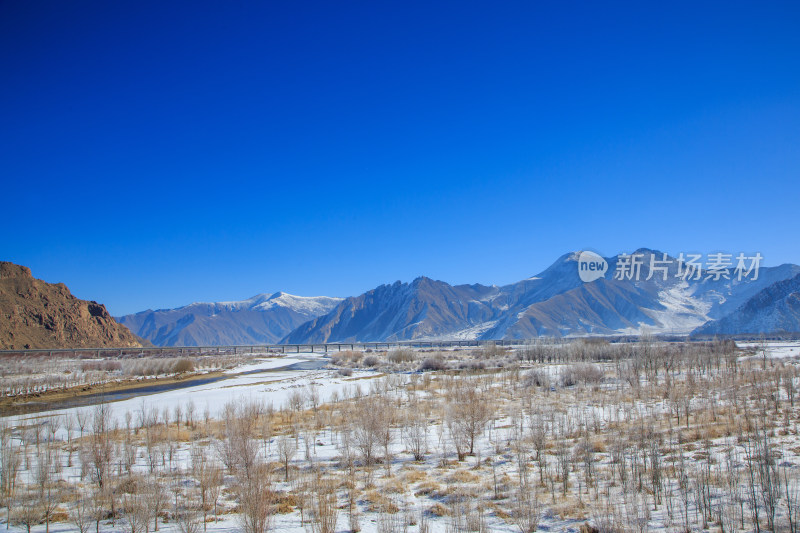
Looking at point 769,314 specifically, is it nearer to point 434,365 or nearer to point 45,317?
point 434,365

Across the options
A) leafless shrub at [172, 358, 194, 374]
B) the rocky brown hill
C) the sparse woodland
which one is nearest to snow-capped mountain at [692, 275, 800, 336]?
leafless shrub at [172, 358, 194, 374]

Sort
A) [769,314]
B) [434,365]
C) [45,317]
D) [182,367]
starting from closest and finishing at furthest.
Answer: [434,365] < [182,367] < [45,317] < [769,314]

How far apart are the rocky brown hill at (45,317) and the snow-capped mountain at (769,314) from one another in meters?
178

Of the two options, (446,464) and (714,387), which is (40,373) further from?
(714,387)

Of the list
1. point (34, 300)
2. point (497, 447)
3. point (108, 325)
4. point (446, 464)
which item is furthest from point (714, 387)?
point (108, 325)

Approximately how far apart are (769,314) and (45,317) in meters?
210

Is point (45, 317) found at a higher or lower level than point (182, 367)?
higher

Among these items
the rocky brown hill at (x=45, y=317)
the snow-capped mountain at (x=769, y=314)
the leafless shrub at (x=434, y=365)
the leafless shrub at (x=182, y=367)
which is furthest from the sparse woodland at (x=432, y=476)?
the snow-capped mountain at (x=769, y=314)

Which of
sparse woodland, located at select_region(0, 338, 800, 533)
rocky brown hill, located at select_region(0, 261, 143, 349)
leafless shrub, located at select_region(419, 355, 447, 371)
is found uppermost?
rocky brown hill, located at select_region(0, 261, 143, 349)

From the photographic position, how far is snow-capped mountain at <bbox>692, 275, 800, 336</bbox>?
444 ft

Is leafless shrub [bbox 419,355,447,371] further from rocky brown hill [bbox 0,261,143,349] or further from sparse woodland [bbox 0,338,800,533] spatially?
rocky brown hill [bbox 0,261,143,349]

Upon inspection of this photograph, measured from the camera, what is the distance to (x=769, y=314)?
144m

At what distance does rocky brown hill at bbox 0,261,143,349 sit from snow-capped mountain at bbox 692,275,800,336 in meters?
178

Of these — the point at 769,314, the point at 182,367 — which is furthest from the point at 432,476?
the point at 769,314
